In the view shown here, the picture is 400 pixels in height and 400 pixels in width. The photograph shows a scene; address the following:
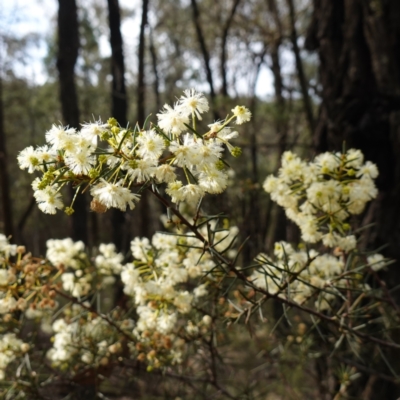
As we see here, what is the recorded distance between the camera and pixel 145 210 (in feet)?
19.2

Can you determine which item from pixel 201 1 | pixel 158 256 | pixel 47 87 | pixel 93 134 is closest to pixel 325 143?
pixel 158 256

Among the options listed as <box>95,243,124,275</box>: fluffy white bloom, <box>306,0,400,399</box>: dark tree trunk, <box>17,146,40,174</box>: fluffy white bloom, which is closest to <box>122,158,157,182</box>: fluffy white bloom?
<box>17,146,40,174</box>: fluffy white bloom

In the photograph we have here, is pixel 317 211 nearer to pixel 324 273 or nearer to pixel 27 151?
pixel 324 273

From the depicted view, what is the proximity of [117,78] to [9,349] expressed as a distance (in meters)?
5.07

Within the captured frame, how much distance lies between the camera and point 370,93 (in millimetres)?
2953

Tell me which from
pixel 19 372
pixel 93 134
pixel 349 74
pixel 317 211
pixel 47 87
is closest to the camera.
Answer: pixel 93 134

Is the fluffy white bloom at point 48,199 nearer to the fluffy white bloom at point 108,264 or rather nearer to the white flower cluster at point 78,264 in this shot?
the white flower cluster at point 78,264

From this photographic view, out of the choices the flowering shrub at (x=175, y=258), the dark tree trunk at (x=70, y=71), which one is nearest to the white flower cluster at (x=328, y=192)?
the flowering shrub at (x=175, y=258)

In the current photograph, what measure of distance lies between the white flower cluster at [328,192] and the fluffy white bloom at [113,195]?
0.81m

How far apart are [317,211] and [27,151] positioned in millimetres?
1087

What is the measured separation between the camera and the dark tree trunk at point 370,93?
2865 mm

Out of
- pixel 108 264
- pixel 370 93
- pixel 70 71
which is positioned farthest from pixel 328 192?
pixel 70 71

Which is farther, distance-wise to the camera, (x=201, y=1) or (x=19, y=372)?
(x=201, y=1)

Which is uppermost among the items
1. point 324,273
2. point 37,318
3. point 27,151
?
point 27,151
